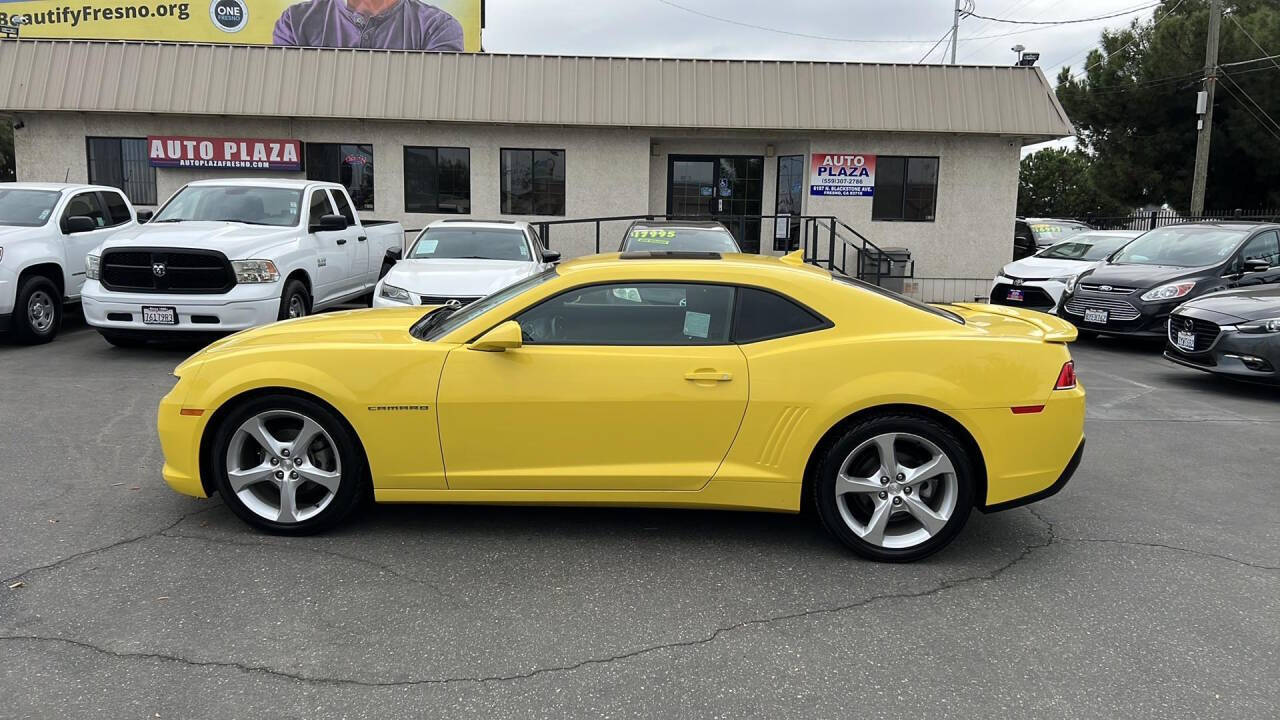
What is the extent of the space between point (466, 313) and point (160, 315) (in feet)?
19.2

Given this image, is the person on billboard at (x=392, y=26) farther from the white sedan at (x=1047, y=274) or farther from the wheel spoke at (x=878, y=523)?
the wheel spoke at (x=878, y=523)

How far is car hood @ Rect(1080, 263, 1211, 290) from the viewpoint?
11.5 metres

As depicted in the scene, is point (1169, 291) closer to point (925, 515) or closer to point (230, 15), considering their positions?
point (925, 515)

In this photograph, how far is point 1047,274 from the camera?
13.7 meters

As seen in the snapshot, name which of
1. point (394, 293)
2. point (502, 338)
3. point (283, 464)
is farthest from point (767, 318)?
point (394, 293)

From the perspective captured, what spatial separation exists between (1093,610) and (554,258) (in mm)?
8542

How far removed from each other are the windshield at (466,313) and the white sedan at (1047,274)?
34.4ft

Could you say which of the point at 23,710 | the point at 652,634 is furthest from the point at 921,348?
the point at 23,710

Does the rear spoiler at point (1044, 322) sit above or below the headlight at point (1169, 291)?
above

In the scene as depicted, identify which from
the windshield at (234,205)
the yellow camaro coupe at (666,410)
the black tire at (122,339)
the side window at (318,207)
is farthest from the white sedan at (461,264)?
the yellow camaro coupe at (666,410)

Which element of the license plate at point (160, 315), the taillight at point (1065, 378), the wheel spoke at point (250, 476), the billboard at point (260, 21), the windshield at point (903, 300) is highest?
the billboard at point (260, 21)

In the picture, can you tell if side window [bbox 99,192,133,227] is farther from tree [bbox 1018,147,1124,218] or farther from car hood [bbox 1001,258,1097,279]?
tree [bbox 1018,147,1124,218]

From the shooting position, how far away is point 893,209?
57.4ft

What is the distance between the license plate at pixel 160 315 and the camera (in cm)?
907
